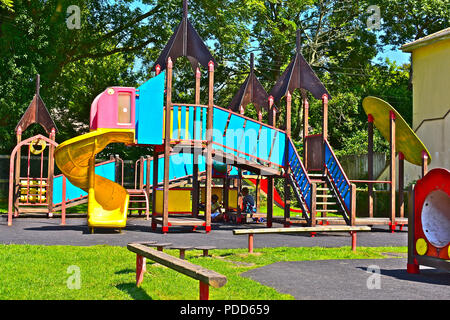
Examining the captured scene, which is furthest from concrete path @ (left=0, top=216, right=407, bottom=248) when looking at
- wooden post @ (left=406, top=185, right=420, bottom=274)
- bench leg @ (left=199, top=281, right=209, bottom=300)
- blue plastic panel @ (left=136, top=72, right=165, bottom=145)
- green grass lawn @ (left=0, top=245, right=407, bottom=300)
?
bench leg @ (left=199, top=281, right=209, bottom=300)

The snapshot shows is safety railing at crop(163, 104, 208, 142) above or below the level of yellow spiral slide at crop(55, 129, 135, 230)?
above

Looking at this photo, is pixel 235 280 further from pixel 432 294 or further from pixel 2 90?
pixel 2 90

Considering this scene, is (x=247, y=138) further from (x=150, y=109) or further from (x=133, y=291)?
(x=133, y=291)

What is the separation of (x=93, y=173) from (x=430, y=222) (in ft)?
33.2

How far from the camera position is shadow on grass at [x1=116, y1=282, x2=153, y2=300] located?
7.03 m

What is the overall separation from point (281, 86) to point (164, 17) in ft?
41.1

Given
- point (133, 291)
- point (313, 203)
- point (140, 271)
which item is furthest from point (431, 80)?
point (133, 291)

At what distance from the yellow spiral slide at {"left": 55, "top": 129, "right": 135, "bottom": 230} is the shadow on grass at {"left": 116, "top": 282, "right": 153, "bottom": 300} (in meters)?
7.96

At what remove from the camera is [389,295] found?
7258 millimetres

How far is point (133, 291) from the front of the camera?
7.41 metres

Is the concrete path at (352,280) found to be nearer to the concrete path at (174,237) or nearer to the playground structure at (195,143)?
the concrete path at (174,237)

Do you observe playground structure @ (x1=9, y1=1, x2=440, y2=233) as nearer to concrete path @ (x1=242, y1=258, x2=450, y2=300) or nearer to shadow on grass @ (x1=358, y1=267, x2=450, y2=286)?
concrete path @ (x1=242, y1=258, x2=450, y2=300)

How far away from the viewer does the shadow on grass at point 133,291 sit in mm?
7031

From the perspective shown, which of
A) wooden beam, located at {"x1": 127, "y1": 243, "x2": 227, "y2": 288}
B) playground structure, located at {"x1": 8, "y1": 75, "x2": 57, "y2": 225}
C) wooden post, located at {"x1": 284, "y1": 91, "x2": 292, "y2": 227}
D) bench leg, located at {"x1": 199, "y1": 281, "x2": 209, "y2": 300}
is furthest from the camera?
playground structure, located at {"x1": 8, "y1": 75, "x2": 57, "y2": 225}
